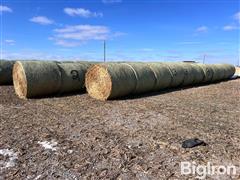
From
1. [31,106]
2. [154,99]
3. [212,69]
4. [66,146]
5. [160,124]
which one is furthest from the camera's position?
[212,69]

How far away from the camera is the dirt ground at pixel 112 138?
4.59 m

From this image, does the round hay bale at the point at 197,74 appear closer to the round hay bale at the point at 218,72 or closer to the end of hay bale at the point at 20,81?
the round hay bale at the point at 218,72

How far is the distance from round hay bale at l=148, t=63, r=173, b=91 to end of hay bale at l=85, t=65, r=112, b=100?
8.74ft

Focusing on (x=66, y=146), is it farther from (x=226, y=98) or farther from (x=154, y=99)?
(x=226, y=98)

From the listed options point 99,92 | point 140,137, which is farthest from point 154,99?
point 140,137

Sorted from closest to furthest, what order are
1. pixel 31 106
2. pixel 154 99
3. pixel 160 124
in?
pixel 160 124
pixel 31 106
pixel 154 99

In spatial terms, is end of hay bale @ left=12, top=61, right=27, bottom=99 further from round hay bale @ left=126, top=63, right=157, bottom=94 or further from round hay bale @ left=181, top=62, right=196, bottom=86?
round hay bale @ left=181, top=62, right=196, bottom=86

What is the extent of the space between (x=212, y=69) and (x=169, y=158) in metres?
14.1

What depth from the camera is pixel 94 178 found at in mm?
4312

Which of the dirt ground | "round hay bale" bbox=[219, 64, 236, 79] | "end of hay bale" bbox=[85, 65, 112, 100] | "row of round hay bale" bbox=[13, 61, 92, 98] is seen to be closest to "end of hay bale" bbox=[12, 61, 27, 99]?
"row of round hay bale" bbox=[13, 61, 92, 98]

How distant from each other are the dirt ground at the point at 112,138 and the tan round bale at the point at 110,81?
891mm

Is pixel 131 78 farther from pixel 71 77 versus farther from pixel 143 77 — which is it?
pixel 71 77

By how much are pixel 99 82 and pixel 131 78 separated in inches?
46.4

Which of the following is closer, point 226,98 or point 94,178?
point 94,178
